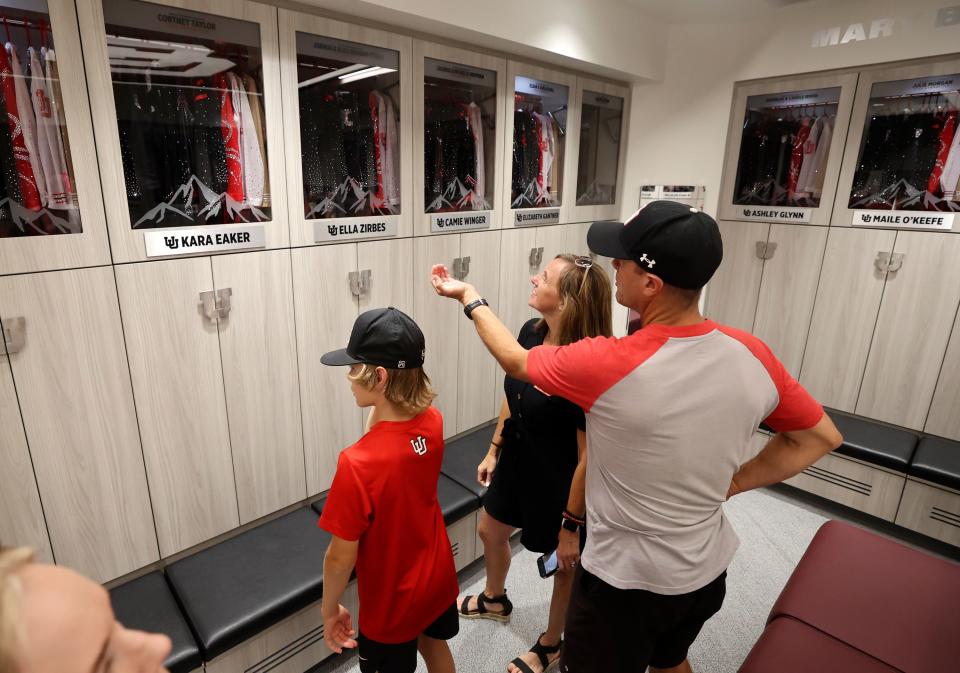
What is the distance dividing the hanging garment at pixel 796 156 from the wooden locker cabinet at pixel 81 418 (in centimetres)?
385

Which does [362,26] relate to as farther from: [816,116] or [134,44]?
[816,116]

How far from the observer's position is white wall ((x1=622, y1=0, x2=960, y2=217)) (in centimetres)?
293

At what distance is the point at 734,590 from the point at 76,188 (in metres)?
3.31

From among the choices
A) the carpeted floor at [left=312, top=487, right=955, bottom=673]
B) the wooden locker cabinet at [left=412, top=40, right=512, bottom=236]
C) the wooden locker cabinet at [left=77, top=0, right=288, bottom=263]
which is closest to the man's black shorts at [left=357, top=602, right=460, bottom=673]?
the carpeted floor at [left=312, top=487, right=955, bottom=673]

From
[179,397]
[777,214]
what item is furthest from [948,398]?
[179,397]

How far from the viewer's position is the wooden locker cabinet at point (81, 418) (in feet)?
5.56

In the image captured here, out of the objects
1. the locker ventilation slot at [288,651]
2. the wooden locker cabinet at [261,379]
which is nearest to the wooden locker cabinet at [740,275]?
the wooden locker cabinet at [261,379]

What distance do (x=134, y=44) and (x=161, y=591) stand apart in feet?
6.40

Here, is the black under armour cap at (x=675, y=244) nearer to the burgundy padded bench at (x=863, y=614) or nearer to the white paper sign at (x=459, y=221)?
the burgundy padded bench at (x=863, y=614)

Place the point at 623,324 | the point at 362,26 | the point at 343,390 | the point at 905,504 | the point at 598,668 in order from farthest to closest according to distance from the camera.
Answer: the point at 623,324 → the point at 905,504 → the point at 343,390 → the point at 362,26 → the point at 598,668

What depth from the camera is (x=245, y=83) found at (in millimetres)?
2035

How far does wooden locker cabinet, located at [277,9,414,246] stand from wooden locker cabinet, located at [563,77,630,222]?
133cm

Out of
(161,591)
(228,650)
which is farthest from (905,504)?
(161,591)

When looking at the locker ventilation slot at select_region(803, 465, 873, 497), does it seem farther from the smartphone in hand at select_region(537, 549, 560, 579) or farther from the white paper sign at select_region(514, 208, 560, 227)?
the white paper sign at select_region(514, 208, 560, 227)
